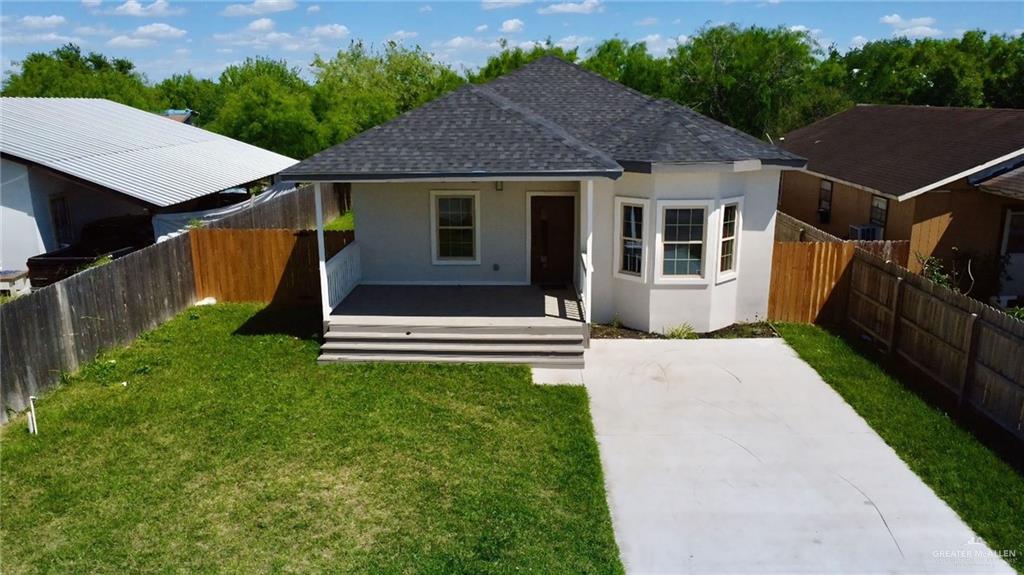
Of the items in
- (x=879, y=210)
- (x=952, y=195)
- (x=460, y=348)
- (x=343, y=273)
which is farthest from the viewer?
(x=879, y=210)

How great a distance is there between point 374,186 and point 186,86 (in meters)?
67.3

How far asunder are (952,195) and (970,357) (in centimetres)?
778

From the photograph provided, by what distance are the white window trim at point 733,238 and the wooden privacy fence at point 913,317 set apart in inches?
35.8

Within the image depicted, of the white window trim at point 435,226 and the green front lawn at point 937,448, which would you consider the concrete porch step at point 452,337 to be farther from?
the green front lawn at point 937,448

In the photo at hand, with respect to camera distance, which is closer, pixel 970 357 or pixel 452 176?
pixel 970 357

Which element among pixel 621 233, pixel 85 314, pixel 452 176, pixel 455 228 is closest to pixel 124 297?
pixel 85 314

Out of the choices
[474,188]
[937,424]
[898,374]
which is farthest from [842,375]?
[474,188]

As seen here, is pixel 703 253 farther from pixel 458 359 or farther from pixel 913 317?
pixel 458 359

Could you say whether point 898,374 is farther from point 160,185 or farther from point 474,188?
point 160,185

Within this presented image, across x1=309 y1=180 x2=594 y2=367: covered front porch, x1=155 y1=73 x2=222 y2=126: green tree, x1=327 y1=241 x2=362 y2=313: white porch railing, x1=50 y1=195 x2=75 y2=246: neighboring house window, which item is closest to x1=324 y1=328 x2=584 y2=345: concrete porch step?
x1=309 y1=180 x2=594 y2=367: covered front porch

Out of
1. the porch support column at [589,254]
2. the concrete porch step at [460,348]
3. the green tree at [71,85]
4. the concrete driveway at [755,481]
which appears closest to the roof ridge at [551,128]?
the porch support column at [589,254]

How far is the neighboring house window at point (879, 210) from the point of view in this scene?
58.0 feet

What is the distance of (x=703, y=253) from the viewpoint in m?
13.4

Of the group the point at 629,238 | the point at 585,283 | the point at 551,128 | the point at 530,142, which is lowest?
the point at 585,283
